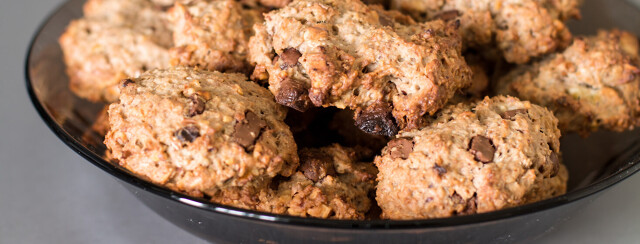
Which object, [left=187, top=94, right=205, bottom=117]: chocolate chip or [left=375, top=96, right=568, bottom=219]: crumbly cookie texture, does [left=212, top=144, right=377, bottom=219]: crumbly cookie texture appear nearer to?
[left=375, top=96, right=568, bottom=219]: crumbly cookie texture

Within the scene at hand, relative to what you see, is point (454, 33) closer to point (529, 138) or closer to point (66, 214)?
point (529, 138)

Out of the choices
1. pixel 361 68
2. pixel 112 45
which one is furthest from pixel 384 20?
pixel 112 45

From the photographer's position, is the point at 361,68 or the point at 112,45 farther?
the point at 112,45

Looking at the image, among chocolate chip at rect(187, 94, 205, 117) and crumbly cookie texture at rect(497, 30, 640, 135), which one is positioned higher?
chocolate chip at rect(187, 94, 205, 117)

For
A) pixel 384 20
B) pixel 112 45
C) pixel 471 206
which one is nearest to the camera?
pixel 471 206

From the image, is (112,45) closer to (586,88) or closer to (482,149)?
(482,149)

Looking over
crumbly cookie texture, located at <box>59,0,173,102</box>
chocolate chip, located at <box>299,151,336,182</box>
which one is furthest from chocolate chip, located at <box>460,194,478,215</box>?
crumbly cookie texture, located at <box>59,0,173,102</box>

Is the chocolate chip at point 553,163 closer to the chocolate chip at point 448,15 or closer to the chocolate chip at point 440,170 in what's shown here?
the chocolate chip at point 440,170
